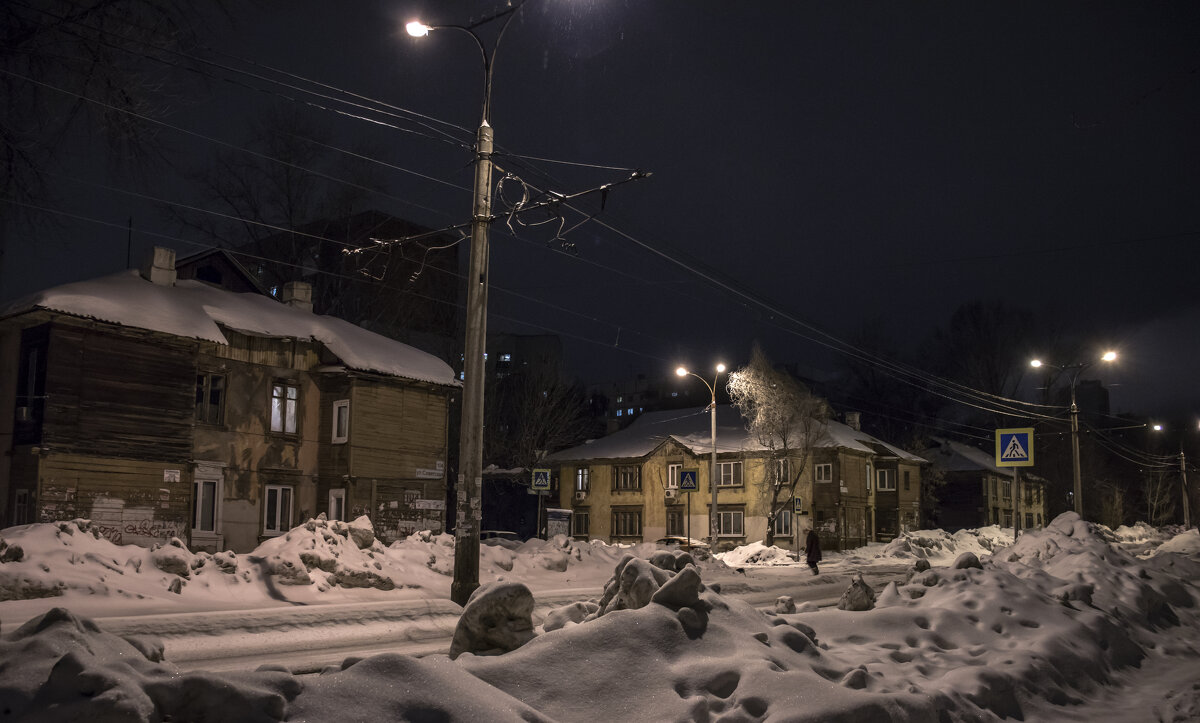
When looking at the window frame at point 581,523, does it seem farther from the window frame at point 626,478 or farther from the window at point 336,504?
the window at point 336,504

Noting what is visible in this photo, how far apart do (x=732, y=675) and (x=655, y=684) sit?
0.64m

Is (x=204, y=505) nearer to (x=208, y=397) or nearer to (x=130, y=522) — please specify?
(x=130, y=522)

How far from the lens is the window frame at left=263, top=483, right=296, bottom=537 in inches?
1173

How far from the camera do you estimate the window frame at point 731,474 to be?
2062 inches

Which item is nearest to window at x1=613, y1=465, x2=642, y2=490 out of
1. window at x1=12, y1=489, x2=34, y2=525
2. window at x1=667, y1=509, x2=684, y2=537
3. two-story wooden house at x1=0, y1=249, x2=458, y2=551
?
window at x1=667, y1=509, x2=684, y2=537

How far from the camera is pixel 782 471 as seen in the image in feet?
161

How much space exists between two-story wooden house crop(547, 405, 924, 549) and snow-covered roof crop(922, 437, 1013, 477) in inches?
395

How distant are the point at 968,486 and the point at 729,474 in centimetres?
2564

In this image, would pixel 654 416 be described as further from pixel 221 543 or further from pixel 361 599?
pixel 361 599

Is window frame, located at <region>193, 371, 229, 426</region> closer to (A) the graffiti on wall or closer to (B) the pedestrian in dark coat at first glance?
(A) the graffiti on wall

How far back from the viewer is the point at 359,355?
30969mm

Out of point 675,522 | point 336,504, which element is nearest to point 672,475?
point 675,522

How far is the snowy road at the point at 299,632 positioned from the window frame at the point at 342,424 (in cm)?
1546

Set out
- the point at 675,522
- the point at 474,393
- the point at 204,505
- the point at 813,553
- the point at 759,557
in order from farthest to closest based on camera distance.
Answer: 1. the point at 675,522
2. the point at 759,557
3. the point at 813,553
4. the point at 204,505
5. the point at 474,393
